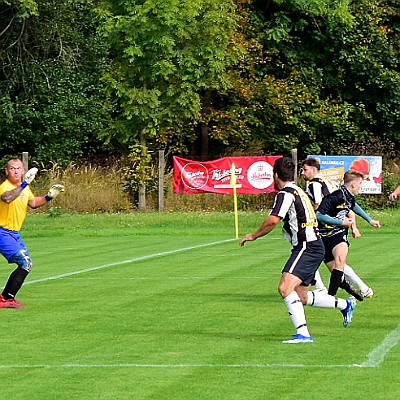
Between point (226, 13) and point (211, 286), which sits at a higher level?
point (226, 13)

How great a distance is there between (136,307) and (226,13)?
90.2 ft

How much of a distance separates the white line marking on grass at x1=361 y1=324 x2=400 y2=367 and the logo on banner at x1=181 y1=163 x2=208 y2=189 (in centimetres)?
2405

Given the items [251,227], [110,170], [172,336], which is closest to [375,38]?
[110,170]

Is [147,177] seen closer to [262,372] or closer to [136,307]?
[136,307]

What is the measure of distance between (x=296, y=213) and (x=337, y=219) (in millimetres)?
2441

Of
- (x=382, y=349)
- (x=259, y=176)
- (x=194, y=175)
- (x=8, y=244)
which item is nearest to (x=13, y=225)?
(x=8, y=244)

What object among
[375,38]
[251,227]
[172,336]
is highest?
[375,38]

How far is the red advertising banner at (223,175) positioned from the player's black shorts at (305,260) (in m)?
24.1

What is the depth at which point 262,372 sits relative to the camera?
33.1ft

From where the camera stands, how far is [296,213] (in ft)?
38.6

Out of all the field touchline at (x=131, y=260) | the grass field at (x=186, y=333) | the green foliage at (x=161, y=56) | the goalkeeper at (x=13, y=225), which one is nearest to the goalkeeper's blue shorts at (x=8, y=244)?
the goalkeeper at (x=13, y=225)

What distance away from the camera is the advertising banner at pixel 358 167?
35.1 metres

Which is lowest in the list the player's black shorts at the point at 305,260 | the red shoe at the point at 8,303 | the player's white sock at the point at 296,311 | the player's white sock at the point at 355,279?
the red shoe at the point at 8,303

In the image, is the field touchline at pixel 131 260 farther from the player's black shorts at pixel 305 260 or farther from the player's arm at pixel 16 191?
the player's black shorts at pixel 305 260
